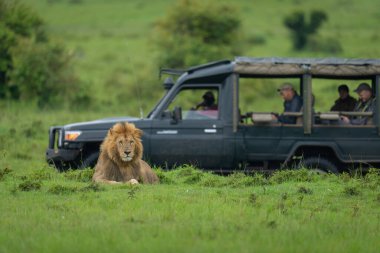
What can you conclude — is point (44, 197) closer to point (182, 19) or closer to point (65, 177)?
point (65, 177)

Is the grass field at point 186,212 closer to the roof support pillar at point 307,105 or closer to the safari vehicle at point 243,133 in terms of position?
the safari vehicle at point 243,133

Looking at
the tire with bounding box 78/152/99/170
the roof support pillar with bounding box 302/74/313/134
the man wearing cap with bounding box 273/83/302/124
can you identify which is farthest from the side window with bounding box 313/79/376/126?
the tire with bounding box 78/152/99/170

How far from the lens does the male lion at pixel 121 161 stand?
1052cm

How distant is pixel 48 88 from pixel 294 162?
1554cm

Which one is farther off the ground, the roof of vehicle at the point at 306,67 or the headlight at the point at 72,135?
the roof of vehicle at the point at 306,67

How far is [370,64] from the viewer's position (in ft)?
40.3

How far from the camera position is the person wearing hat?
12.3 m

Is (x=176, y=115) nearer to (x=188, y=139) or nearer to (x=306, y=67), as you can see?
(x=188, y=139)

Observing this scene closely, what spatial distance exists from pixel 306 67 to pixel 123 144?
3070 millimetres

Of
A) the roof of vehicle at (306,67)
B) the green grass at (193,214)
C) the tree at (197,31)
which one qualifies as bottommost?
the green grass at (193,214)

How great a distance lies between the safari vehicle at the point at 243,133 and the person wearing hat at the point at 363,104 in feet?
0.33

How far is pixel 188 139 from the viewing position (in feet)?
39.8

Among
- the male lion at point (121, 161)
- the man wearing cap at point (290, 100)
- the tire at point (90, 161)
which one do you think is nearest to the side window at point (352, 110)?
the man wearing cap at point (290, 100)

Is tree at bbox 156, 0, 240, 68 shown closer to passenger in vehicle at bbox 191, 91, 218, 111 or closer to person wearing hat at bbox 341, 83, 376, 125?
passenger in vehicle at bbox 191, 91, 218, 111
